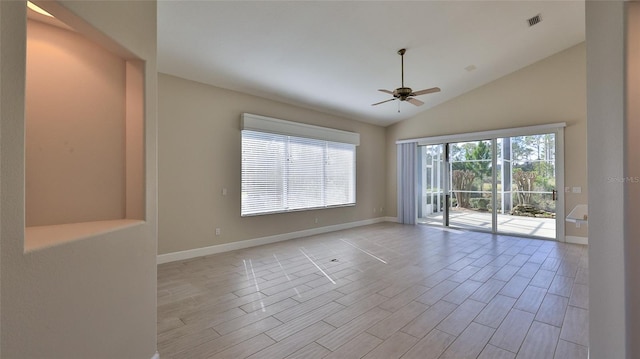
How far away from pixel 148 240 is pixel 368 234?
524 centimetres

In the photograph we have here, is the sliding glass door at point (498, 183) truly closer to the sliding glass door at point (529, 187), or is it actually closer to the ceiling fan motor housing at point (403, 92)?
the sliding glass door at point (529, 187)

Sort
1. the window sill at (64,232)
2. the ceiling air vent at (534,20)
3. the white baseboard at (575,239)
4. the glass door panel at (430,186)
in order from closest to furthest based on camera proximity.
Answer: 1. the window sill at (64,232)
2. the ceiling air vent at (534,20)
3. the white baseboard at (575,239)
4. the glass door panel at (430,186)

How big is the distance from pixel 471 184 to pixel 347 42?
488 cm

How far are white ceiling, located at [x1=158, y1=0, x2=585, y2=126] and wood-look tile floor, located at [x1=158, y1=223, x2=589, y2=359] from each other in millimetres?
3003

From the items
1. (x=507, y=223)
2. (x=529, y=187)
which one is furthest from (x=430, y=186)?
(x=529, y=187)

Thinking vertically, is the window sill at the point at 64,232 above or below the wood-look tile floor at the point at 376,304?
above

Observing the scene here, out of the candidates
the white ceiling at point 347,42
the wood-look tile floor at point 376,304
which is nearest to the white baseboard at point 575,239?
the wood-look tile floor at point 376,304

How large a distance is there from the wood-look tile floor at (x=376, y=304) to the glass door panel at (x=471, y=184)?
1816 mm

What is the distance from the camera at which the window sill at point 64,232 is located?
1252 mm

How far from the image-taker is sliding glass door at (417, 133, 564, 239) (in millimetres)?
5996

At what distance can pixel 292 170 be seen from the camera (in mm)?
5977

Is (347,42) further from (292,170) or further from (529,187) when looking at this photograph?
(529,187)

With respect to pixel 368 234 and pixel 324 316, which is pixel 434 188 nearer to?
pixel 368 234

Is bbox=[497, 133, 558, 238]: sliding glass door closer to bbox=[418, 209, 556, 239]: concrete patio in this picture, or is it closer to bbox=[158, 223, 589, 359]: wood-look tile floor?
bbox=[418, 209, 556, 239]: concrete patio
